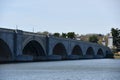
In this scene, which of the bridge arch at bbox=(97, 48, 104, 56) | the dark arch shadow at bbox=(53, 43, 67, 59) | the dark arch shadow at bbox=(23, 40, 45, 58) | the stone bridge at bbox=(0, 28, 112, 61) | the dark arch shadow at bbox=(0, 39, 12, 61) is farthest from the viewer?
the bridge arch at bbox=(97, 48, 104, 56)

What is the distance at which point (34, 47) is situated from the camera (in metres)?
109

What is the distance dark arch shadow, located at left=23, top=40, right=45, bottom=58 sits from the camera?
352 feet

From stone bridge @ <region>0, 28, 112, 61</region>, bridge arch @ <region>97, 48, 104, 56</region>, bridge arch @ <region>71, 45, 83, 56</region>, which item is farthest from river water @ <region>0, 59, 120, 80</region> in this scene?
bridge arch @ <region>97, 48, 104, 56</region>

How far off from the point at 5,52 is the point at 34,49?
2225cm

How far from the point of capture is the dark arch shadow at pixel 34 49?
10731 cm

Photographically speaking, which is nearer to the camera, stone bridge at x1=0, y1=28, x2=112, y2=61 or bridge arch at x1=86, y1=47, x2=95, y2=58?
stone bridge at x1=0, y1=28, x2=112, y2=61

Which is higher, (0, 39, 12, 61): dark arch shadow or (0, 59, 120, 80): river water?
(0, 39, 12, 61): dark arch shadow

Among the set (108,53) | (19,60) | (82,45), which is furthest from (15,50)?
(108,53)

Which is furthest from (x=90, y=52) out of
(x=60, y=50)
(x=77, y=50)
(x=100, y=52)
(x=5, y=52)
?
(x=5, y=52)

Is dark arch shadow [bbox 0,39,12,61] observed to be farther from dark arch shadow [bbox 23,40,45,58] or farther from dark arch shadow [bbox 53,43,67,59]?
dark arch shadow [bbox 53,43,67,59]

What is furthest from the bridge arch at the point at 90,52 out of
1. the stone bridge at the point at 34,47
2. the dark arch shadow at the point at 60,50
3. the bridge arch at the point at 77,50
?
the dark arch shadow at the point at 60,50

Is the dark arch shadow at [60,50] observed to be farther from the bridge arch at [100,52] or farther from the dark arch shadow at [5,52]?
the bridge arch at [100,52]

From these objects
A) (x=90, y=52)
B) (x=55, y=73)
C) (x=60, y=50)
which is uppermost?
(x=60, y=50)

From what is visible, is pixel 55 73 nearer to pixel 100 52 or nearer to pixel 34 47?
pixel 34 47
